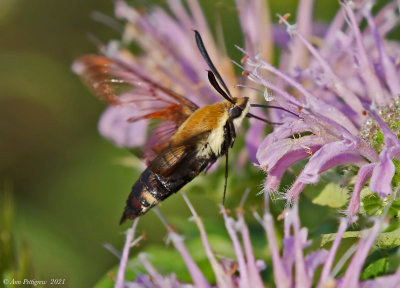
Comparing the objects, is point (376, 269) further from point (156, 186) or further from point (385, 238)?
point (156, 186)

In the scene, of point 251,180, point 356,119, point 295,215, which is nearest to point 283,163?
point 295,215

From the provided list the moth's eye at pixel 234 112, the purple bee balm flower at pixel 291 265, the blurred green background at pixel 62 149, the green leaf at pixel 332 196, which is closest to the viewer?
the purple bee balm flower at pixel 291 265

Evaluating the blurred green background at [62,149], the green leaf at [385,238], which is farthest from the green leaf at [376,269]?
the blurred green background at [62,149]

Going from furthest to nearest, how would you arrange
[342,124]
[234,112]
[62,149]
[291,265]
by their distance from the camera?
[62,149], [234,112], [342,124], [291,265]

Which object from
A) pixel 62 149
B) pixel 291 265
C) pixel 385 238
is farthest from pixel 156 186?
pixel 62 149

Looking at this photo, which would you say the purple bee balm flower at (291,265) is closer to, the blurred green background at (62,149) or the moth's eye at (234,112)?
the moth's eye at (234,112)

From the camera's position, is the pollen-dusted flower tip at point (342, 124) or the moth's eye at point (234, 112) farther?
the moth's eye at point (234, 112)
